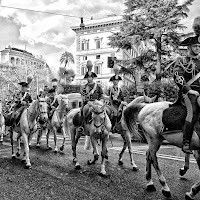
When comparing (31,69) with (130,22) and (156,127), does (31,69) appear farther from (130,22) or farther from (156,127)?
(156,127)

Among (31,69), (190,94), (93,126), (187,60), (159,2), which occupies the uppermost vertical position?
(159,2)

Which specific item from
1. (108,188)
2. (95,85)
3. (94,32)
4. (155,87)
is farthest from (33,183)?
(94,32)

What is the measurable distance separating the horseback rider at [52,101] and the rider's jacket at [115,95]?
3.41 m

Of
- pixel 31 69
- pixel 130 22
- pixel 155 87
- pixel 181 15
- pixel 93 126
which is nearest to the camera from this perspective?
pixel 93 126

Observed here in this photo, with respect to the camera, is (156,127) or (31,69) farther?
(31,69)

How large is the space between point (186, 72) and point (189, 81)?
190 mm

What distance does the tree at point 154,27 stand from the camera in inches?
821

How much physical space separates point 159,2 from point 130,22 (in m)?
3.26

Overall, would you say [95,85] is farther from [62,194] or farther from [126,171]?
[62,194]

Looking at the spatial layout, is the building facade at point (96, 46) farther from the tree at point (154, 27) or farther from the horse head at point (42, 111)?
the horse head at point (42, 111)

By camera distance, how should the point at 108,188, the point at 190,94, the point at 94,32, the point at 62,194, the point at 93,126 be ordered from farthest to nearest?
1. the point at 94,32
2. the point at 93,126
3. the point at 108,188
4. the point at 62,194
5. the point at 190,94

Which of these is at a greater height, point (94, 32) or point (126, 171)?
point (94, 32)

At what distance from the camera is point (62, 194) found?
5047 millimetres

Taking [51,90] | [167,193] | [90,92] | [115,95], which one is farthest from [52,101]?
[167,193]
